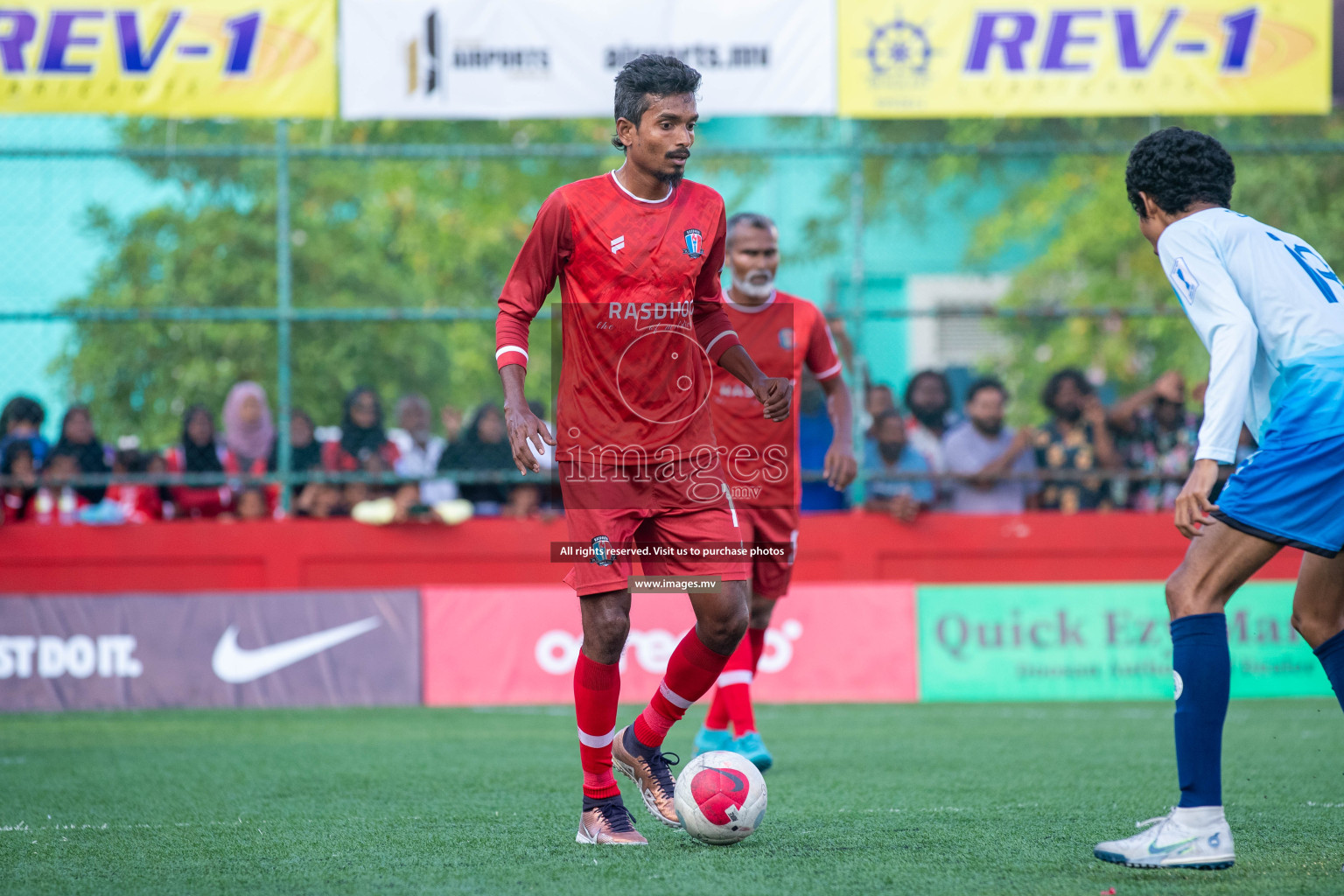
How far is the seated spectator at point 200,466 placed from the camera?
11031 millimetres

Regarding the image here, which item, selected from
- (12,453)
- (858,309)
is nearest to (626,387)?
(858,309)

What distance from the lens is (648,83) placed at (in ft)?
15.6

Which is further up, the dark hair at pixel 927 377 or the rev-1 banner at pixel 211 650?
the dark hair at pixel 927 377

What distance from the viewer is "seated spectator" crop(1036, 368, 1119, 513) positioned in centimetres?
1100

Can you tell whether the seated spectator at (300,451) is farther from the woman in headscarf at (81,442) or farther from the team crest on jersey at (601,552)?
the team crest on jersey at (601,552)

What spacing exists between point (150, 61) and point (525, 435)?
7.70m

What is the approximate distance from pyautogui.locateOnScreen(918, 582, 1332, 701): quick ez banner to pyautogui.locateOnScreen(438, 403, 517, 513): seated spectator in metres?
3.35

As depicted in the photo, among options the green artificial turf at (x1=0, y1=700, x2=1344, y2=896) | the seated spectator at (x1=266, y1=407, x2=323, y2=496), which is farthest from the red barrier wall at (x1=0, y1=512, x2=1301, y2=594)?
the green artificial turf at (x1=0, y1=700, x2=1344, y2=896)

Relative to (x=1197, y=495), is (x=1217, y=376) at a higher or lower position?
higher

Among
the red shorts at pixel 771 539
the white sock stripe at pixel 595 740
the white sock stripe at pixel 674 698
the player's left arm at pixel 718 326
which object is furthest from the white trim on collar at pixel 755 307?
the white sock stripe at pixel 595 740

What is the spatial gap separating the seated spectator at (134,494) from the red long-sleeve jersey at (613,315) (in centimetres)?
705

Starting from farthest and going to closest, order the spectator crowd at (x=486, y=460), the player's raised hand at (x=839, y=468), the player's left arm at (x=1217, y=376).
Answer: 1. the spectator crowd at (x=486, y=460)
2. the player's raised hand at (x=839, y=468)
3. the player's left arm at (x=1217, y=376)

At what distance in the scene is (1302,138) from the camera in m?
15.8

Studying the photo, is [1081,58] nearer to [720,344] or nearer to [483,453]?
[483,453]
